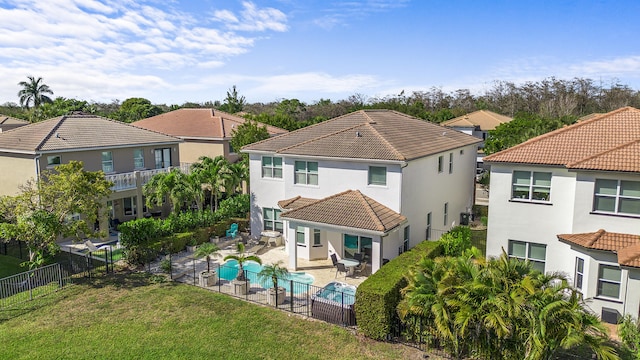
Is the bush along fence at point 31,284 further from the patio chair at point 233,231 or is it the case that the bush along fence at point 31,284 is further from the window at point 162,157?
the window at point 162,157

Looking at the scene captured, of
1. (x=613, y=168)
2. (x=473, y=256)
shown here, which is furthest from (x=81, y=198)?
(x=613, y=168)

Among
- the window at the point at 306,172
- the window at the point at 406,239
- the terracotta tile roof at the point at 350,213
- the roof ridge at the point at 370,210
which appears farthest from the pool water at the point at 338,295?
the window at the point at 306,172

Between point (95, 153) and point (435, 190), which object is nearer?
point (435, 190)

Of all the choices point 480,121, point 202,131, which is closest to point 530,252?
point 202,131

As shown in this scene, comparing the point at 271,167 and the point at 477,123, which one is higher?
→ the point at 477,123

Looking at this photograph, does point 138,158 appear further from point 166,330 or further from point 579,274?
point 579,274

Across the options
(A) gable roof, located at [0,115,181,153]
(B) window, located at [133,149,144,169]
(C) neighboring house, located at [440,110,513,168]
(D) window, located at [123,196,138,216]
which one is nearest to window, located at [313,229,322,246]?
(D) window, located at [123,196,138,216]

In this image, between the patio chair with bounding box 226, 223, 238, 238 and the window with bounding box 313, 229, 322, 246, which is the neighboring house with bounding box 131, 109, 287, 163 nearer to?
the patio chair with bounding box 226, 223, 238, 238
